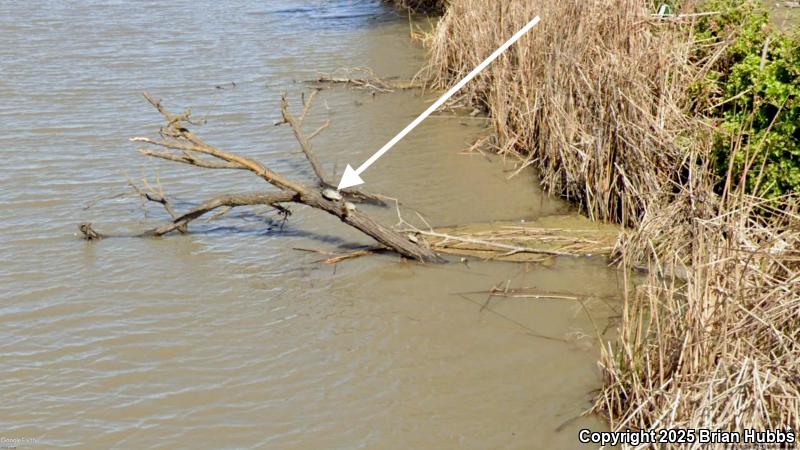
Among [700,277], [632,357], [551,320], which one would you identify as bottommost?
A: [551,320]

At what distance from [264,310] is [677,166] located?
276 centimetres

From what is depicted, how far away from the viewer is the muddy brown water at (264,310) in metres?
4.82

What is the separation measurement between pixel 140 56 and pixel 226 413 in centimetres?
776

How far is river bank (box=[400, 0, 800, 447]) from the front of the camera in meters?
4.05

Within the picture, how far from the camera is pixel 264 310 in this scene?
591cm

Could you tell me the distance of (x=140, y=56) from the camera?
1175cm

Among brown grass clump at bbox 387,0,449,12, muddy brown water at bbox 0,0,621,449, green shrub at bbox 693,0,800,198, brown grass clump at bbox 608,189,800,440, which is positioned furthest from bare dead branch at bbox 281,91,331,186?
brown grass clump at bbox 387,0,449,12

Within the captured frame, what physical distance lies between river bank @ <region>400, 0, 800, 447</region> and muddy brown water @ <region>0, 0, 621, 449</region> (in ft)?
1.32

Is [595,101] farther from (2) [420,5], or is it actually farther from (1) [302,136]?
(2) [420,5]

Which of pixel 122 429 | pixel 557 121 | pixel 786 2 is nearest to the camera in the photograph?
pixel 122 429

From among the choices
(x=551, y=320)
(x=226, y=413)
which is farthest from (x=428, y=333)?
(x=226, y=413)

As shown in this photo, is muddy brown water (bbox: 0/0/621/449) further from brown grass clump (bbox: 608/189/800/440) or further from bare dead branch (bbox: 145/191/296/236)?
brown grass clump (bbox: 608/189/800/440)

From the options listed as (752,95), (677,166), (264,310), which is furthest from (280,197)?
(752,95)

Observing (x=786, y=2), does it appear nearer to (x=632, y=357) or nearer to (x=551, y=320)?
(x=551, y=320)
